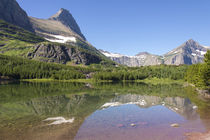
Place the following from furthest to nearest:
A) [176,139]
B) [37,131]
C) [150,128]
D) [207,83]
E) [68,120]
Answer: [207,83]
[68,120]
[150,128]
[37,131]
[176,139]

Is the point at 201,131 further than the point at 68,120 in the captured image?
No

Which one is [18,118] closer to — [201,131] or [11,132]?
[11,132]

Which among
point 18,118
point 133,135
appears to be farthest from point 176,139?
point 18,118

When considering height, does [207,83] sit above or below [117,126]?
above

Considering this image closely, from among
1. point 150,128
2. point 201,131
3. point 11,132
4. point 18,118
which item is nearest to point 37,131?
point 11,132

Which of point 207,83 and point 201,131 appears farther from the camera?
point 207,83

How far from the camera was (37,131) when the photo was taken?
24953 mm

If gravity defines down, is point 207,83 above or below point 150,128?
above

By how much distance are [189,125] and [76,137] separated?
1922 cm

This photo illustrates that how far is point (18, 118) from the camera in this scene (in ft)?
108

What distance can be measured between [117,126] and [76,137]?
825cm

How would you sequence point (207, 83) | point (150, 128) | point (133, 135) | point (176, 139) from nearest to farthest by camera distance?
point (176, 139), point (133, 135), point (150, 128), point (207, 83)

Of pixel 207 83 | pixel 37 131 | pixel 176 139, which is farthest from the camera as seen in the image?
pixel 207 83

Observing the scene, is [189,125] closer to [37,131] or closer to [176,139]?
[176,139]
